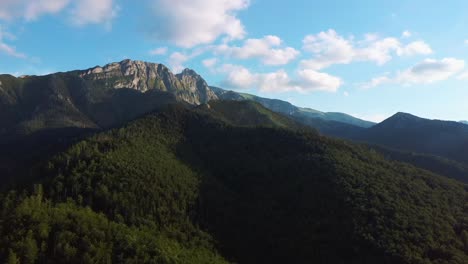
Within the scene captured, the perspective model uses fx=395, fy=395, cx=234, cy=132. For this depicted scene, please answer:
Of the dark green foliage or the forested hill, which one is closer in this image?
the dark green foliage

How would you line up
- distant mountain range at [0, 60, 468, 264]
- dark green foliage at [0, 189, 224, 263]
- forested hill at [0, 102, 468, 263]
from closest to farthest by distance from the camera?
dark green foliage at [0, 189, 224, 263] → forested hill at [0, 102, 468, 263] → distant mountain range at [0, 60, 468, 264]

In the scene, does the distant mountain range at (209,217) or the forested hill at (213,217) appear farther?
the distant mountain range at (209,217)

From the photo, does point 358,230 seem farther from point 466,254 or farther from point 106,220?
point 106,220

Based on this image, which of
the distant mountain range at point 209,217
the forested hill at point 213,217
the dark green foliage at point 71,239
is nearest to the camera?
the dark green foliage at point 71,239

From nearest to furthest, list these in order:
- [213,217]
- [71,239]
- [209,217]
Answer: [71,239], [209,217], [213,217]

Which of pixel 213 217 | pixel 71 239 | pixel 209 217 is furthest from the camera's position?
pixel 213 217

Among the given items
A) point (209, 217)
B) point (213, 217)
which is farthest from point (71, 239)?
point (213, 217)

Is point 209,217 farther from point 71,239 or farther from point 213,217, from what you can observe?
point 71,239

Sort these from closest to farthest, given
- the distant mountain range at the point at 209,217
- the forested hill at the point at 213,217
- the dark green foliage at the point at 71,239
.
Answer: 1. the dark green foliage at the point at 71,239
2. the forested hill at the point at 213,217
3. the distant mountain range at the point at 209,217

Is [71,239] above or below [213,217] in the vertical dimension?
above
